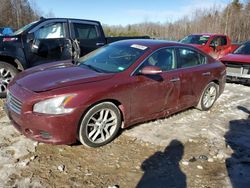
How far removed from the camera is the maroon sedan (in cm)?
363

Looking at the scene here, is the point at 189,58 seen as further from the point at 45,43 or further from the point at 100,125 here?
the point at 45,43

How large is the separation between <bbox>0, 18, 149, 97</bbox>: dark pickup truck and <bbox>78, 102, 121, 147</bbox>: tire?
242cm

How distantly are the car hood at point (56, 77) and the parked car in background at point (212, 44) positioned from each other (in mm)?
9786

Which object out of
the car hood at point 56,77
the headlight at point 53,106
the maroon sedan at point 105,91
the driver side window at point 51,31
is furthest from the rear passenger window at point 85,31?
the headlight at point 53,106

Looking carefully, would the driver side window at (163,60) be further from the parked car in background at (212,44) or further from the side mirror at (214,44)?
the side mirror at (214,44)

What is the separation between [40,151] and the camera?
3906 mm

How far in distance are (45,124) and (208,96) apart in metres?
3.85

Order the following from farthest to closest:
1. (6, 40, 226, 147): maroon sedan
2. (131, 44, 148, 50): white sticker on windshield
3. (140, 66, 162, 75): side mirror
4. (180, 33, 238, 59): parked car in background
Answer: (180, 33, 238, 59): parked car in background → (131, 44, 148, 50): white sticker on windshield → (140, 66, 162, 75): side mirror → (6, 40, 226, 147): maroon sedan

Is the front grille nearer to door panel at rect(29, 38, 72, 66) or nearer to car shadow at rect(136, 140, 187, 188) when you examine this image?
car shadow at rect(136, 140, 187, 188)

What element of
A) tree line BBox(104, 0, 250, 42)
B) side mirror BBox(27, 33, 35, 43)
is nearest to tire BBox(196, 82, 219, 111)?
side mirror BBox(27, 33, 35, 43)

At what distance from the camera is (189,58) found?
Answer: 5.46m

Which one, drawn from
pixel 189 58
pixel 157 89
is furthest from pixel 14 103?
pixel 189 58

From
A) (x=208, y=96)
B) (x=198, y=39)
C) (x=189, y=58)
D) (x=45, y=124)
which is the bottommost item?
(x=208, y=96)

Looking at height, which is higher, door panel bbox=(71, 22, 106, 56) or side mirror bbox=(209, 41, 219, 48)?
door panel bbox=(71, 22, 106, 56)
